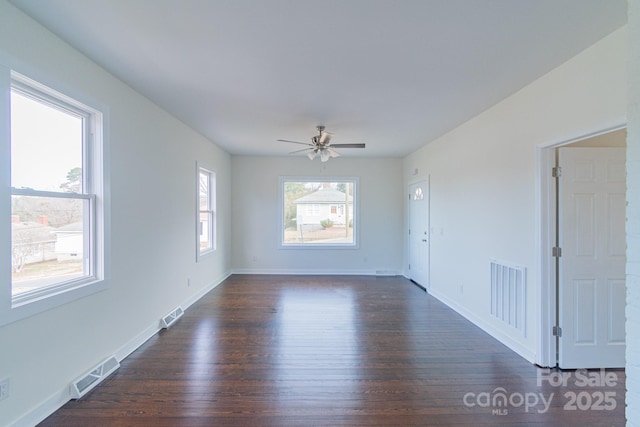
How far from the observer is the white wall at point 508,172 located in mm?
2254

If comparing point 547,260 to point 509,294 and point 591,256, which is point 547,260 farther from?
point 509,294

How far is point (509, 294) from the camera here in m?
3.20

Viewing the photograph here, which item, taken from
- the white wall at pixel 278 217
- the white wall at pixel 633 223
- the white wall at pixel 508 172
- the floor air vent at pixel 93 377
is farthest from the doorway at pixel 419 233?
the floor air vent at pixel 93 377

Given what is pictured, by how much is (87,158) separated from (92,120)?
0.34m

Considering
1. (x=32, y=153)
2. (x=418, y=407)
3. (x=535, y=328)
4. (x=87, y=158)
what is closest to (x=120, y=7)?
(x=32, y=153)

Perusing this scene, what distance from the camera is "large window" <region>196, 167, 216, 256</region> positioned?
4988 mm

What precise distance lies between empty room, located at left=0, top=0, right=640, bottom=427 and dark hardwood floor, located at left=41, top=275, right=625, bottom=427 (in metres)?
0.02

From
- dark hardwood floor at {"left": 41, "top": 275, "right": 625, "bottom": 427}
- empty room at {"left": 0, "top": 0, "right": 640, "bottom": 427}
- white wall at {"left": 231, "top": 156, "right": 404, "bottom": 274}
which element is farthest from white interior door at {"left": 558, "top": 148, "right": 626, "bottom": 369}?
white wall at {"left": 231, "top": 156, "right": 404, "bottom": 274}

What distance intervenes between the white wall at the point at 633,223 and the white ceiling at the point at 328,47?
1.63 ft

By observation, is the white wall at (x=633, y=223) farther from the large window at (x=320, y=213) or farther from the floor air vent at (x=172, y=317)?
the large window at (x=320, y=213)

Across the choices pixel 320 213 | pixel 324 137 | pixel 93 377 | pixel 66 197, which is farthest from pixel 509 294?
pixel 320 213

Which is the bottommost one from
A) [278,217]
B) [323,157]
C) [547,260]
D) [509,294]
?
[509,294]

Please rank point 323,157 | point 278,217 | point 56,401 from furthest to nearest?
1. point 278,217
2. point 323,157
3. point 56,401

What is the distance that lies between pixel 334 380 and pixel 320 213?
464 centimetres
